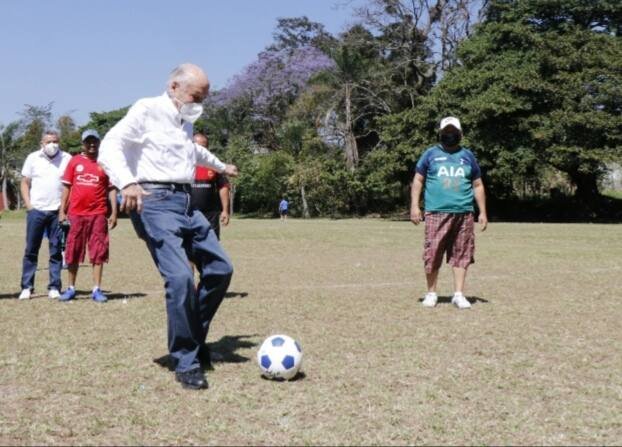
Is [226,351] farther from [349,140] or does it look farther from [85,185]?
[349,140]

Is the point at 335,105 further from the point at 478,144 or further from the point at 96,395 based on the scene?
the point at 96,395

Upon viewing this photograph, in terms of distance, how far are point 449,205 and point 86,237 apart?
175 inches

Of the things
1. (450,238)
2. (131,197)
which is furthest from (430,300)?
(131,197)

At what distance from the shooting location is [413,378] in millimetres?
5145

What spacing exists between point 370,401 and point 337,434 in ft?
2.17

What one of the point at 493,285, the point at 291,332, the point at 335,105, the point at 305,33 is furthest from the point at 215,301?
the point at 305,33

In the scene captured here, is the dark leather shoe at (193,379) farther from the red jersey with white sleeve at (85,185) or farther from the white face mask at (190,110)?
the red jersey with white sleeve at (85,185)

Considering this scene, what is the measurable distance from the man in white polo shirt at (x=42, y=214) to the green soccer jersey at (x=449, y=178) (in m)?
4.66

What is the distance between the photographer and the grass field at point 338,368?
4.04 metres

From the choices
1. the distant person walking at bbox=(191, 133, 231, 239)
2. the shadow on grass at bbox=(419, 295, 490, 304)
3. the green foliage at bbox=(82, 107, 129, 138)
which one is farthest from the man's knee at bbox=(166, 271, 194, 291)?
the green foliage at bbox=(82, 107, 129, 138)

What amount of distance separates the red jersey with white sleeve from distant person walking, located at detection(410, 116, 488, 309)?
3.81 metres

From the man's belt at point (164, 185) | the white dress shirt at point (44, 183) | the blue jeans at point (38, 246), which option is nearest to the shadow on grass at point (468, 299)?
the man's belt at point (164, 185)

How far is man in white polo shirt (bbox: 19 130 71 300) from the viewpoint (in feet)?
30.9

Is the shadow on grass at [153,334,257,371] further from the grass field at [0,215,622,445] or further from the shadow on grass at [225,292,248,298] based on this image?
the shadow on grass at [225,292,248,298]
